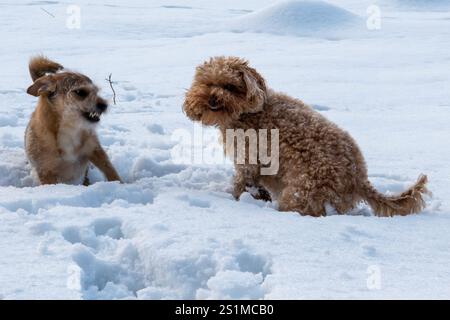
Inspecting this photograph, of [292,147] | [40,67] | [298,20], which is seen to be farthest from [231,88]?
[298,20]

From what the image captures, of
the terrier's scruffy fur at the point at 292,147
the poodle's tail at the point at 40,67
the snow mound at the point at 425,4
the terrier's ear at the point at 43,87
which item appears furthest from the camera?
the snow mound at the point at 425,4

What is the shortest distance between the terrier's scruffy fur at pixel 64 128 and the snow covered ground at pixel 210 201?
378 mm

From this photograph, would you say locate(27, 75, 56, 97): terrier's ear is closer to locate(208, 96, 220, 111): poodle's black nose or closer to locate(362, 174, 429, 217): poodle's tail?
locate(208, 96, 220, 111): poodle's black nose

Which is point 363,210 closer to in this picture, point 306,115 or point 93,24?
point 306,115

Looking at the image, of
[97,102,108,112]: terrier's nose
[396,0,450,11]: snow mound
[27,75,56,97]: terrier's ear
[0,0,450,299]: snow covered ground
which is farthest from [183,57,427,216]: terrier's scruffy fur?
[396,0,450,11]: snow mound

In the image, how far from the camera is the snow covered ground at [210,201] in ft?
10.7

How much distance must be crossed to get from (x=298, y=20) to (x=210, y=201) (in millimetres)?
11698

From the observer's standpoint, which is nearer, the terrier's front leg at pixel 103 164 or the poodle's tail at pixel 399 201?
the poodle's tail at pixel 399 201

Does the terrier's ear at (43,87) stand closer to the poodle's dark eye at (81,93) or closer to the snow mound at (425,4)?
the poodle's dark eye at (81,93)

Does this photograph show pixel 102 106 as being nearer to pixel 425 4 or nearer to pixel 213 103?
pixel 213 103

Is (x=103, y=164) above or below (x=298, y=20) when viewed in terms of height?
below

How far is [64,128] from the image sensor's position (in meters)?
5.32

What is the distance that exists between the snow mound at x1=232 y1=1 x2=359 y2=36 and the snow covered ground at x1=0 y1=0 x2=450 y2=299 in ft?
5.12

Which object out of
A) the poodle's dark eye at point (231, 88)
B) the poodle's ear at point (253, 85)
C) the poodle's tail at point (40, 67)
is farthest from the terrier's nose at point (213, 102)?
the poodle's tail at point (40, 67)
